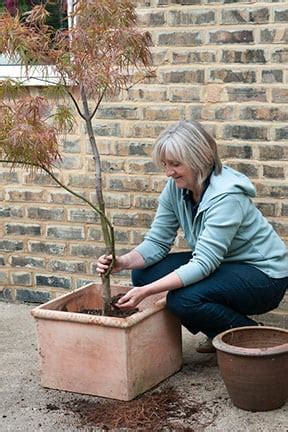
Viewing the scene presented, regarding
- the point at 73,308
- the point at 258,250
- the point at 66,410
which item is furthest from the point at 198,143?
the point at 66,410

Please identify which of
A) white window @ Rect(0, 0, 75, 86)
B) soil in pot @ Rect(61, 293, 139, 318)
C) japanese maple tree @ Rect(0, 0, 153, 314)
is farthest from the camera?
white window @ Rect(0, 0, 75, 86)

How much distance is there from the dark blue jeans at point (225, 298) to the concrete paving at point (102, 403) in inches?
11.2

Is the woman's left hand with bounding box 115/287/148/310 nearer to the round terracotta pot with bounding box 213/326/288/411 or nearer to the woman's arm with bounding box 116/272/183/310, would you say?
the woman's arm with bounding box 116/272/183/310

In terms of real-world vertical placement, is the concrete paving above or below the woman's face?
below

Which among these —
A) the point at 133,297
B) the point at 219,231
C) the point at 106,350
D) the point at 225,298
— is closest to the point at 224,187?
the point at 219,231

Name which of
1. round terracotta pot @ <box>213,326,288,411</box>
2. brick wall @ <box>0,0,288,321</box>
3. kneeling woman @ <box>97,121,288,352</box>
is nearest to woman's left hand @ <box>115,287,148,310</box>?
kneeling woman @ <box>97,121,288,352</box>

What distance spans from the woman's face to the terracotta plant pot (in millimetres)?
596

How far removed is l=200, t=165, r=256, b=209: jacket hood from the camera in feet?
14.0

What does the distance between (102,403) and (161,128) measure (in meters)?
1.78

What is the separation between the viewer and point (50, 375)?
175 inches

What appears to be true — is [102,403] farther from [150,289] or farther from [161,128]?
[161,128]

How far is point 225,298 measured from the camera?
4.34 m

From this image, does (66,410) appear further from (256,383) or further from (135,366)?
(256,383)

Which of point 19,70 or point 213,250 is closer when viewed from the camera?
point 213,250
